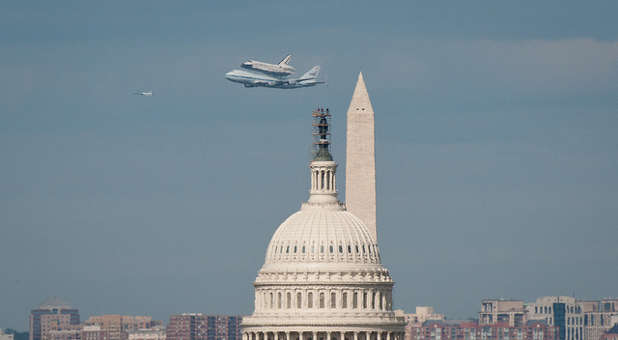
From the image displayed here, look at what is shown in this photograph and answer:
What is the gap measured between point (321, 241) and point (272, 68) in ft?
79.2

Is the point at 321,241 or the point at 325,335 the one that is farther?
the point at 321,241

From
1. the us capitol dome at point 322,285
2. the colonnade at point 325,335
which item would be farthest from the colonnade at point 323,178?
the colonnade at point 325,335

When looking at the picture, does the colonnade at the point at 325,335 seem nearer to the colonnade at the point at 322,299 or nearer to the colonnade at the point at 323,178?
the colonnade at the point at 322,299

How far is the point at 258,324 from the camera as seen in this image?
178250 millimetres

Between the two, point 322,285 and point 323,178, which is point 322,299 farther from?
point 323,178

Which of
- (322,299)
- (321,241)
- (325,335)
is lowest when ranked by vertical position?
(325,335)

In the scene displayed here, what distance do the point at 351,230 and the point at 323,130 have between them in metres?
8.98

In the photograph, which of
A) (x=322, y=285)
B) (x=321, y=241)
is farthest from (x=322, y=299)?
(x=321, y=241)

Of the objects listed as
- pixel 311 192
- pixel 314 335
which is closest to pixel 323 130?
pixel 311 192

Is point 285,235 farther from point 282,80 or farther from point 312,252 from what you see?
point 282,80

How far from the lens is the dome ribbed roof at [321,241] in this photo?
583 feet

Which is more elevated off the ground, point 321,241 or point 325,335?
point 321,241

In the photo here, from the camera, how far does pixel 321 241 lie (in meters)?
178

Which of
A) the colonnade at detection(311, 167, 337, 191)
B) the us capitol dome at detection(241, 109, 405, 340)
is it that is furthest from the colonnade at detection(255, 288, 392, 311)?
the colonnade at detection(311, 167, 337, 191)
